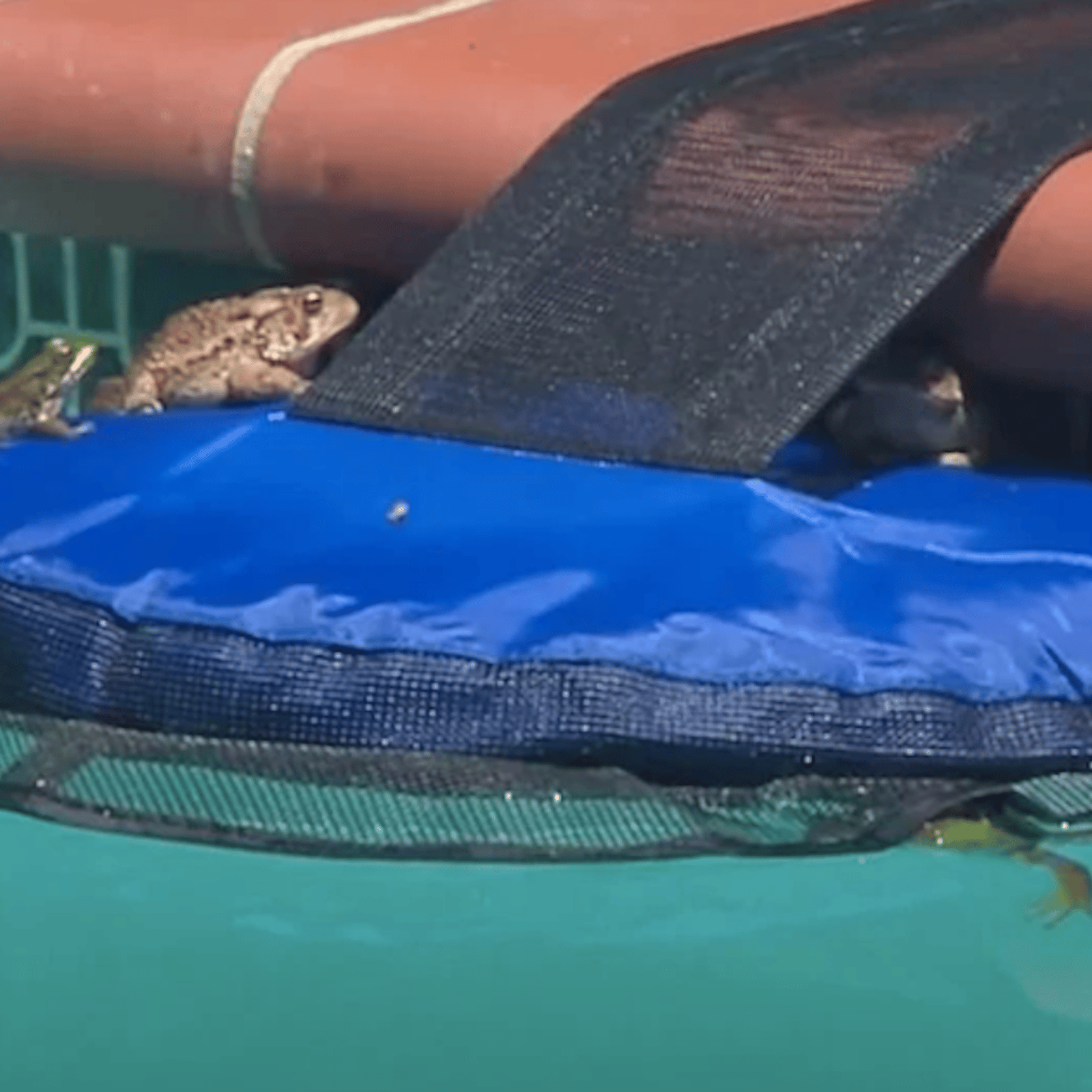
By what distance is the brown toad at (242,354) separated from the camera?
384 cm

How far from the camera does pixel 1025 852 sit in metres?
2.76

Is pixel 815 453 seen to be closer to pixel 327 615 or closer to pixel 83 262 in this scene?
pixel 327 615

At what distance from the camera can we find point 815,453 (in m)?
3.46

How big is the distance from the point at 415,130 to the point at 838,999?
165 cm

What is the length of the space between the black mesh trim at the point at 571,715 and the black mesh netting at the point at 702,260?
0.43 m

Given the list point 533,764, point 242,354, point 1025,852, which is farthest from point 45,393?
point 1025,852

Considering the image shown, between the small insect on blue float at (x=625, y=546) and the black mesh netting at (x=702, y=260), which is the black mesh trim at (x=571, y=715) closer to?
the small insect on blue float at (x=625, y=546)

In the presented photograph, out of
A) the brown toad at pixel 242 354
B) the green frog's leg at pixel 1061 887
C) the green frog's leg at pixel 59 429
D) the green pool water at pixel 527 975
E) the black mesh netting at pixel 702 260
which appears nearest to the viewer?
the green pool water at pixel 527 975

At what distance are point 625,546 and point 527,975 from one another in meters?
0.56

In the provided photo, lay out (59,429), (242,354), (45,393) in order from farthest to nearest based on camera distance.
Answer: (242,354), (45,393), (59,429)

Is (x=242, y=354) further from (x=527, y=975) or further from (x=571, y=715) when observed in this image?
(x=527, y=975)

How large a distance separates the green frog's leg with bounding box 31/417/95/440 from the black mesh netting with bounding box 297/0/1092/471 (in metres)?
0.35

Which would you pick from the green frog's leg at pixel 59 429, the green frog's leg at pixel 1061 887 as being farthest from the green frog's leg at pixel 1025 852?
the green frog's leg at pixel 59 429

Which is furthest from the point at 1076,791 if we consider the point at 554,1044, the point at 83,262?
the point at 83,262
